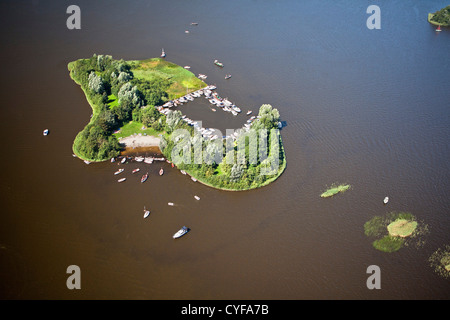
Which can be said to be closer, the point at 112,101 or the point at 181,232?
the point at 181,232

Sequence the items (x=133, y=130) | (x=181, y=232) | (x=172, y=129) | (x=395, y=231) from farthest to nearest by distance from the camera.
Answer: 1. (x=133, y=130)
2. (x=172, y=129)
3. (x=395, y=231)
4. (x=181, y=232)

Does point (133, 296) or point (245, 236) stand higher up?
point (245, 236)

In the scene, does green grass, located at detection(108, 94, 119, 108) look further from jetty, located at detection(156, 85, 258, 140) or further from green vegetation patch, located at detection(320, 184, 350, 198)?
green vegetation patch, located at detection(320, 184, 350, 198)

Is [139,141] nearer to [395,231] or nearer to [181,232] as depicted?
[181,232]

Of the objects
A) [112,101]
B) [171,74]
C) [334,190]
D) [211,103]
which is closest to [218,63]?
[171,74]
